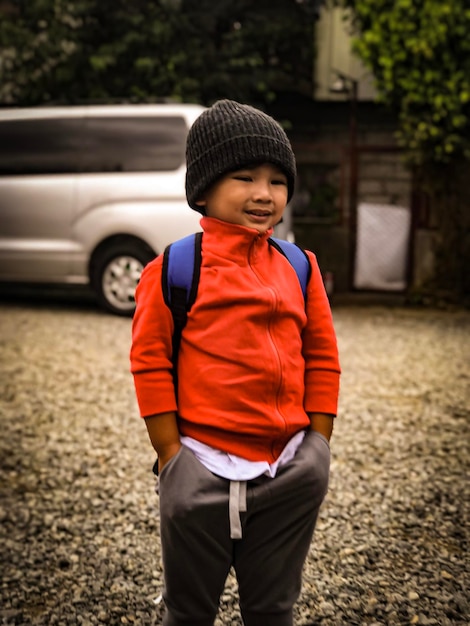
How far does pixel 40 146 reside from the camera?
24.7 ft

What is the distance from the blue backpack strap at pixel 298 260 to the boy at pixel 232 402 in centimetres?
9

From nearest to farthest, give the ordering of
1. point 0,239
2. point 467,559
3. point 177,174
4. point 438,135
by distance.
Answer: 1. point 467,559
2. point 177,174
3. point 0,239
4. point 438,135

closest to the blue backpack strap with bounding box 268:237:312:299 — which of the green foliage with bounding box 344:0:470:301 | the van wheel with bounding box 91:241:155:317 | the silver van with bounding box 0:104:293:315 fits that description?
the silver van with bounding box 0:104:293:315

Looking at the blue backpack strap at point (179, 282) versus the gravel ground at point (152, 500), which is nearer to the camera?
the blue backpack strap at point (179, 282)

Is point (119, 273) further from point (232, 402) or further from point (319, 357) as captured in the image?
point (232, 402)

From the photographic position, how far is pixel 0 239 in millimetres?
7770

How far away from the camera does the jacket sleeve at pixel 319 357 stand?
5.58 ft

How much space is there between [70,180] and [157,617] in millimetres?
5862

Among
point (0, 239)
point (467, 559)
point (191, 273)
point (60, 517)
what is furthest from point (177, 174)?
point (191, 273)

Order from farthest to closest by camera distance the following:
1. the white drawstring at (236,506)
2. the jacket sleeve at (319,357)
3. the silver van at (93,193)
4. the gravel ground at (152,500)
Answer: the silver van at (93,193) → the gravel ground at (152,500) → the jacket sleeve at (319,357) → the white drawstring at (236,506)

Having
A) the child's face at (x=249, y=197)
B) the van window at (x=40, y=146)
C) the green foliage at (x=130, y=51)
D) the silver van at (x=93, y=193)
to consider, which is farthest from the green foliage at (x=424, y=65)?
the child's face at (x=249, y=197)

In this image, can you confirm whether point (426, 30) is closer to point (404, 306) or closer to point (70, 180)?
point (404, 306)

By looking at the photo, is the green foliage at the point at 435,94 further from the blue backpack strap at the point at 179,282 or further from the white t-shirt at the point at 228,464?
the white t-shirt at the point at 228,464

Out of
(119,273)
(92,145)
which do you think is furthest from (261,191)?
(92,145)
